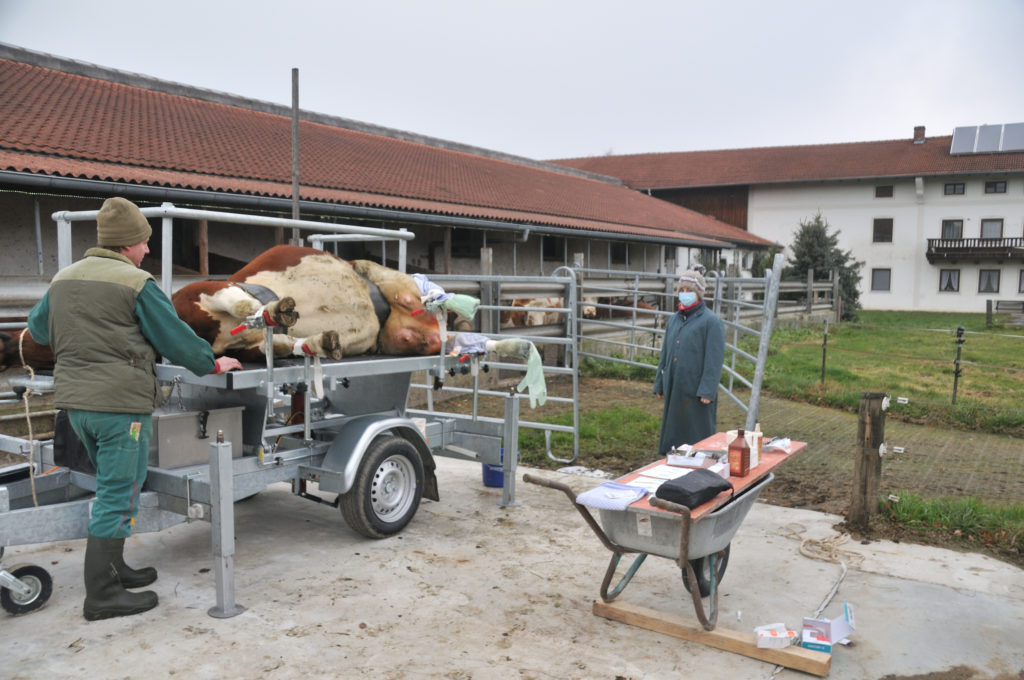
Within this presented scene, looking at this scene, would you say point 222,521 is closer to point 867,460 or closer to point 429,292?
point 429,292

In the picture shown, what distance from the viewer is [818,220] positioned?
32906 millimetres

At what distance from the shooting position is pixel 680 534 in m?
3.49

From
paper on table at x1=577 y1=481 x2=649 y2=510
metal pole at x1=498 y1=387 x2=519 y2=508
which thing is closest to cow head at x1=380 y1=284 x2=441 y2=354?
metal pole at x1=498 y1=387 x2=519 y2=508

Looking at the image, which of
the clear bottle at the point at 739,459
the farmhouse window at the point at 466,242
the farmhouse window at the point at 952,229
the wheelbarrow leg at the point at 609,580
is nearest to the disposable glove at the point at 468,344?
the wheelbarrow leg at the point at 609,580

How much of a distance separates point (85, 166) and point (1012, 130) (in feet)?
141

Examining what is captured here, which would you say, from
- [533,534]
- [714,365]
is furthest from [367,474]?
[714,365]

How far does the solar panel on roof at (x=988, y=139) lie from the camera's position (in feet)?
125

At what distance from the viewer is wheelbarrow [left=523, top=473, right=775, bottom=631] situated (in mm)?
3453

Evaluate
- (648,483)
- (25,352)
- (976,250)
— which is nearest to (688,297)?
(648,483)

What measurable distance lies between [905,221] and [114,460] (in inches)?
1701

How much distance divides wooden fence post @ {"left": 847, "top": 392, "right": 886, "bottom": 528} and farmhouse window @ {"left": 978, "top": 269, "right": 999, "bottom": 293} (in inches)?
1518

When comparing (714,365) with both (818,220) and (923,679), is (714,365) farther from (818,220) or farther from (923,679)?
(818,220)

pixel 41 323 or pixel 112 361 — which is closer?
pixel 112 361

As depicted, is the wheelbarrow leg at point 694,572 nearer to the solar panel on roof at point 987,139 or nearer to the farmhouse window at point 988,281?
the farmhouse window at point 988,281
